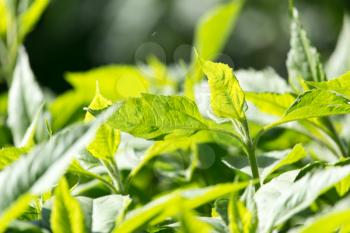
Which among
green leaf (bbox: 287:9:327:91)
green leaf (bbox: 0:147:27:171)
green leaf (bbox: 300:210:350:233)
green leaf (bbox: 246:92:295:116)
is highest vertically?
green leaf (bbox: 287:9:327:91)

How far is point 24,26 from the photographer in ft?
5.29

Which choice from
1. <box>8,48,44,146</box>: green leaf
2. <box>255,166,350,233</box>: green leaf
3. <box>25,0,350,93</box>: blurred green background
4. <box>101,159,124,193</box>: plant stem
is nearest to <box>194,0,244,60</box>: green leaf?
<box>8,48,44,146</box>: green leaf

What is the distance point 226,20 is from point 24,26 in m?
0.50

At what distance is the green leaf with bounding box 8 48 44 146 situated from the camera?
118 centimetres

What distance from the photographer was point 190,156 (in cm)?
127

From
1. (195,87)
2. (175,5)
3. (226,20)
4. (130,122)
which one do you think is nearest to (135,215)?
(130,122)

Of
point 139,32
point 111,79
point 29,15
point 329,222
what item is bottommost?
point 139,32

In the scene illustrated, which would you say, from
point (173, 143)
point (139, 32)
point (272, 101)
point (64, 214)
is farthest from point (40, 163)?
point (139, 32)

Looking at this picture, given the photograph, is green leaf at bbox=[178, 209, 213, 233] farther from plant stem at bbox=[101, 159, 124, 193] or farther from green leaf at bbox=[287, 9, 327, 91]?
green leaf at bbox=[287, 9, 327, 91]

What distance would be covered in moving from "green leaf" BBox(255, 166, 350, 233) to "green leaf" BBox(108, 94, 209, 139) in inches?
5.5

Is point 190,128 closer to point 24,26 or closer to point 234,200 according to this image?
point 234,200

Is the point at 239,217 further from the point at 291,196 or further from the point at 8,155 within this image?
the point at 8,155

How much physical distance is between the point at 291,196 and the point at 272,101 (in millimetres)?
341

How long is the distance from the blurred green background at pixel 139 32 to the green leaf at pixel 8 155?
3.12m
